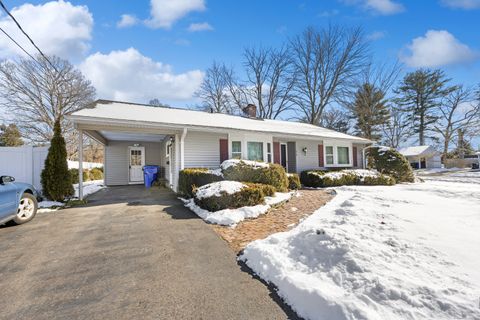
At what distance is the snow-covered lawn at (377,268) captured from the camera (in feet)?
5.91

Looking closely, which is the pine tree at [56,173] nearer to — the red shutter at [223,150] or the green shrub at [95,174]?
the red shutter at [223,150]

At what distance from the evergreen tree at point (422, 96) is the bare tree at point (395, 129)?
3.46 feet

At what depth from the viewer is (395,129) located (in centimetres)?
3378

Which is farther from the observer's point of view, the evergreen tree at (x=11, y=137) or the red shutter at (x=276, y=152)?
the evergreen tree at (x=11, y=137)

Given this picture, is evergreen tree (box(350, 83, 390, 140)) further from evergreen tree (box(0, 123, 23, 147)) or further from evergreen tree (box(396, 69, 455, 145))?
evergreen tree (box(0, 123, 23, 147))

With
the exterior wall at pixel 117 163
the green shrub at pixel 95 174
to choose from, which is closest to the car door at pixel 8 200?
the exterior wall at pixel 117 163

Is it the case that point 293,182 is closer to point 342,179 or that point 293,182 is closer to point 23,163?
point 342,179

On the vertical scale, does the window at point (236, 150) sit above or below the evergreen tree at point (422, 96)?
below

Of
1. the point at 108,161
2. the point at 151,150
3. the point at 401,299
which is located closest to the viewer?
the point at 401,299

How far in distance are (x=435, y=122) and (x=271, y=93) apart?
27311 millimetres

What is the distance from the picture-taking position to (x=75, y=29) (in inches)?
302

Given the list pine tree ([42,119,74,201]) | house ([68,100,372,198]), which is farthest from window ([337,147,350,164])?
pine tree ([42,119,74,201])

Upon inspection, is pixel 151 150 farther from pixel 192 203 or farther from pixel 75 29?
pixel 192 203

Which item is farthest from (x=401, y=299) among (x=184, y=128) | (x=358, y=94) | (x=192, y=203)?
(x=358, y=94)
